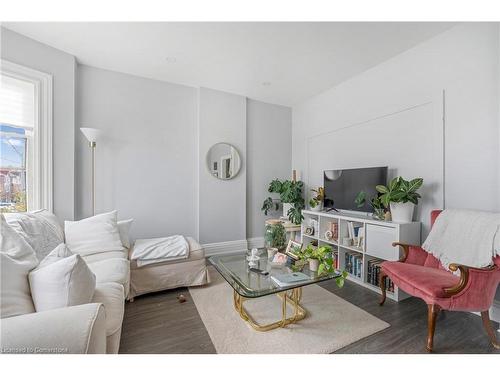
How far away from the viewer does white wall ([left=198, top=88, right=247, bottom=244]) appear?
11.5 ft

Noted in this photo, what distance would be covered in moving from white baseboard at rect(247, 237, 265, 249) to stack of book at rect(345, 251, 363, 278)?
1.54 m

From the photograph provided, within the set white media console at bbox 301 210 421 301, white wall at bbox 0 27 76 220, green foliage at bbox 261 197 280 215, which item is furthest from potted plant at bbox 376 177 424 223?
white wall at bbox 0 27 76 220

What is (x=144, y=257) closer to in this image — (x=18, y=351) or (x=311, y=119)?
(x=18, y=351)

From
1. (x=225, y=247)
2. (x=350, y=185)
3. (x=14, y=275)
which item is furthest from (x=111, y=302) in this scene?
(x=350, y=185)

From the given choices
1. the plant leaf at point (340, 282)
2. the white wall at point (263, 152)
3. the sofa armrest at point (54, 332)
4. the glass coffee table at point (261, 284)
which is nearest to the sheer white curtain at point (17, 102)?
the sofa armrest at point (54, 332)

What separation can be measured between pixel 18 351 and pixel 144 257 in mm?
1469

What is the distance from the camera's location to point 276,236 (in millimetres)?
3486

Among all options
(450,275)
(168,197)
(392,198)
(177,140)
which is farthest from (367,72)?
(168,197)

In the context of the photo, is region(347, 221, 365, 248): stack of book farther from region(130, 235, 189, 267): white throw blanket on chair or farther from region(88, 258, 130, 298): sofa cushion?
region(88, 258, 130, 298): sofa cushion

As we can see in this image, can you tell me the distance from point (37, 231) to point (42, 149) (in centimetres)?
110

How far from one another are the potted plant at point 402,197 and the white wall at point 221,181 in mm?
2140

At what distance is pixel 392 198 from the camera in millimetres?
2236

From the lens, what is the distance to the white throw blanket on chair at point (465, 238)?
1660 millimetres
